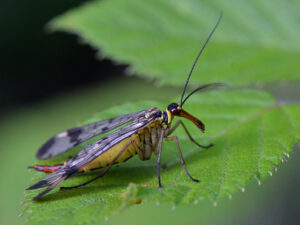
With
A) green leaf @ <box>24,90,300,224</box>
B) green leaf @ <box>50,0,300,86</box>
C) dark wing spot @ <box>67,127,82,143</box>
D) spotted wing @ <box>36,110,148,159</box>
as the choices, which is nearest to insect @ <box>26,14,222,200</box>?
spotted wing @ <box>36,110,148,159</box>

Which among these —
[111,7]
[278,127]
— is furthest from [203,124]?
[111,7]

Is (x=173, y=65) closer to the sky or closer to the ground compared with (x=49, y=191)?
closer to the sky

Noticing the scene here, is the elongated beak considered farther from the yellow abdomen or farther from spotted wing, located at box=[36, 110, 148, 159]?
the yellow abdomen

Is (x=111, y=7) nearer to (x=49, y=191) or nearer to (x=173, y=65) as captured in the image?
(x=173, y=65)

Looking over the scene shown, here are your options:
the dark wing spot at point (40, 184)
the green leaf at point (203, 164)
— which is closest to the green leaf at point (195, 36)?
the green leaf at point (203, 164)

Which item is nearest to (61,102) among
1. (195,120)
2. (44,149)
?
(44,149)

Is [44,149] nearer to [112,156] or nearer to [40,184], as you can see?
[112,156]
